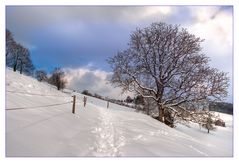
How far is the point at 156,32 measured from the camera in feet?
45.8

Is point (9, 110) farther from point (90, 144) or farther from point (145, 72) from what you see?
point (145, 72)

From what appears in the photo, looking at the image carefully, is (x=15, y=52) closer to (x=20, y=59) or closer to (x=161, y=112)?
(x=20, y=59)

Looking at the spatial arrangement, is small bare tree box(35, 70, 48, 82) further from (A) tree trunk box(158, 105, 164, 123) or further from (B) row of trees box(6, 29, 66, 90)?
(A) tree trunk box(158, 105, 164, 123)

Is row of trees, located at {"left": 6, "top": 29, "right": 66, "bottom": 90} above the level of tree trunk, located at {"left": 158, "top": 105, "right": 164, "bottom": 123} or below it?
above

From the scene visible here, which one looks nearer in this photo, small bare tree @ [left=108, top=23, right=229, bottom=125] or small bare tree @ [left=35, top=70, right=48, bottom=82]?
small bare tree @ [left=108, top=23, right=229, bottom=125]

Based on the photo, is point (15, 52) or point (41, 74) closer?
point (15, 52)

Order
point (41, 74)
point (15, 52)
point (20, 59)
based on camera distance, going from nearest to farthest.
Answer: point (15, 52)
point (41, 74)
point (20, 59)

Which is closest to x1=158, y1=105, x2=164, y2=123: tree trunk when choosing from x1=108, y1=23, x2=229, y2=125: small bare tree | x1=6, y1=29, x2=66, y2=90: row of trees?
x1=108, y1=23, x2=229, y2=125: small bare tree

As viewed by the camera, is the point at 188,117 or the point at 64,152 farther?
the point at 188,117

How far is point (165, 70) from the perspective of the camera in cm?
1439

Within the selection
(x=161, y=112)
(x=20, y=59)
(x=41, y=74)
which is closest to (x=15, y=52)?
(x=41, y=74)

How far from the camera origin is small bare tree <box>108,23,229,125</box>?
13.8 meters
